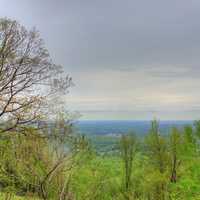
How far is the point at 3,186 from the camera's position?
16.8m

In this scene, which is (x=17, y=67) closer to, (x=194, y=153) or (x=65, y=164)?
(x=65, y=164)

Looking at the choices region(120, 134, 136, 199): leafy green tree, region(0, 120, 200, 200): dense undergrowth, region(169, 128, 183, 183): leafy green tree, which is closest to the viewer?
region(0, 120, 200, 200): dense undergrowth

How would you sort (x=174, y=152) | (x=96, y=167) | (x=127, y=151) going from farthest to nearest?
(x=127, y=151) → (x=174, y=152) → (x=96, y=167)

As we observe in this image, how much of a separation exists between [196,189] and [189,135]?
12984 mm

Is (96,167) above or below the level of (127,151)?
above

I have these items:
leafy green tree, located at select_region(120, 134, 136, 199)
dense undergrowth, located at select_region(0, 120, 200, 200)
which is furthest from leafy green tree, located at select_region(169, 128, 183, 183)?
leafy green tree, located at select_region(120, 134, 136, 199)

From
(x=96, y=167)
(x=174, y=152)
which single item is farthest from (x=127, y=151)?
(x=96, y=167)

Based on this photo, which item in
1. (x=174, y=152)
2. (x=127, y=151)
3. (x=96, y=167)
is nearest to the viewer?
(x=96, y=167)

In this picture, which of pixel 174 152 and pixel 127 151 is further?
pixel 127 151

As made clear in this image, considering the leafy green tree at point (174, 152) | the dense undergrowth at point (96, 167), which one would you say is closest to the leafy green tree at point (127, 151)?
the dense undergrowth at point (96, 167)

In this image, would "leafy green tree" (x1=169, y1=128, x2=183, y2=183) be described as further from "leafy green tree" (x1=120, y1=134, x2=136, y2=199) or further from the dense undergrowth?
"leafy green tree" (x1=120, y1=134, x2=136, y2=199)

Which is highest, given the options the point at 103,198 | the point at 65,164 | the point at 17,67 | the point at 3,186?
the point at 17,67

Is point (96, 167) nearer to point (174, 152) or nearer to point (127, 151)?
point (174, 152)

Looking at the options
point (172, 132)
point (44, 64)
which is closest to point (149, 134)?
point (172, 132)
